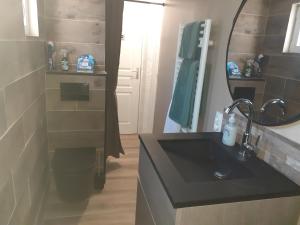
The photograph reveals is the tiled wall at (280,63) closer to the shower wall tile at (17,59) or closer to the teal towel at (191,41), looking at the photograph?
the teal towel at (191,41)

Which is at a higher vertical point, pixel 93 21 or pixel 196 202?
pixel 93 21

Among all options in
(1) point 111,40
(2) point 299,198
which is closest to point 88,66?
(1) point 111,40

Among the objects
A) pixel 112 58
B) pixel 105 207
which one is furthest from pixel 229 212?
pixel 112 58

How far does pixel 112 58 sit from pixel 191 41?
0.86 metres

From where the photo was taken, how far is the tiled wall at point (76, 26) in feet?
7.55

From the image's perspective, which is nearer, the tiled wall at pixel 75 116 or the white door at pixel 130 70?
the tiled wall at pixel 75 116

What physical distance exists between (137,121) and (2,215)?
9.84ft

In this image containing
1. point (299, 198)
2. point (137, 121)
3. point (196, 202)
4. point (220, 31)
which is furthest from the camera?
point (137, 121)

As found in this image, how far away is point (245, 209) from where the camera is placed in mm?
960

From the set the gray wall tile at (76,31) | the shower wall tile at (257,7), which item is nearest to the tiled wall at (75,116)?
the gray wall tile at (76,31)

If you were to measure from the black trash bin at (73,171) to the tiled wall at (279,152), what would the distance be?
1450mm

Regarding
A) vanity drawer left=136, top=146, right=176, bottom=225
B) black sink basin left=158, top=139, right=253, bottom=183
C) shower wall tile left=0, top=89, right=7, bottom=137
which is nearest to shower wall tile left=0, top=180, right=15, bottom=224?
shower wall tile left=0, top=89, right=7, bottom=137

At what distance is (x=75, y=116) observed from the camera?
7.59 feet

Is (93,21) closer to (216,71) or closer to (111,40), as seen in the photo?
(111,40)
